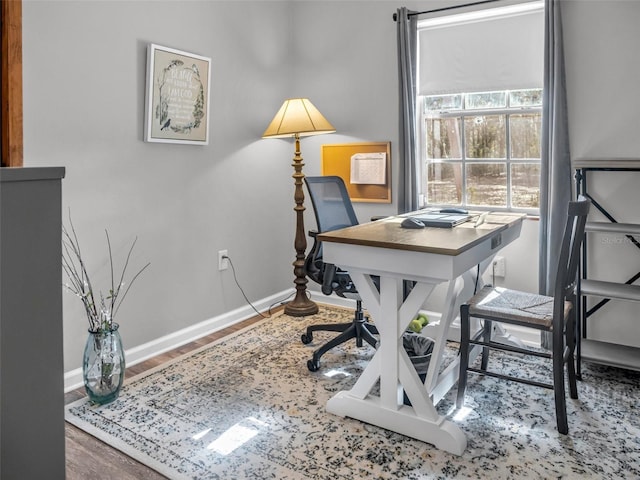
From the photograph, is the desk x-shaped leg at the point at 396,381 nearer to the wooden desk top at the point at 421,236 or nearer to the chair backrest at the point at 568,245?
the wooden desk top at the point at 421,236

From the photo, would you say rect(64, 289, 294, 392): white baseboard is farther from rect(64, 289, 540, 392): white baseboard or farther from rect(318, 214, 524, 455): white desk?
rect(318, 214, 524, 455): white desk

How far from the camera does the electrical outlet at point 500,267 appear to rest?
3172 millimetres

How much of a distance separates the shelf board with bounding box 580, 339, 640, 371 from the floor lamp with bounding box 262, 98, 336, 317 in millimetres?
1814

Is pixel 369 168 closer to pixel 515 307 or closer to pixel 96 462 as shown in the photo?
pixel 515 307

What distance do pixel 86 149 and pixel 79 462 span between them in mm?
1475

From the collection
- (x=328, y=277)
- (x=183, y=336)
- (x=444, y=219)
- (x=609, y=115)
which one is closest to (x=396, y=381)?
(x=328, y=277)

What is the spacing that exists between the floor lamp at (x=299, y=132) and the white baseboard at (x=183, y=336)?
0.24m

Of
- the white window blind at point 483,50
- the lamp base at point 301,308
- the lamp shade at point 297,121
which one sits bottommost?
the lamp base at point 301,308

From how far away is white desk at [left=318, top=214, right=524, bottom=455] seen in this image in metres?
1.92

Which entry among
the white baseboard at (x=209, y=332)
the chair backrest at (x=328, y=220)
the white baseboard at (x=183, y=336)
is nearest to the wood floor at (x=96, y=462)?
the white baseboard at (x=183, y=336)

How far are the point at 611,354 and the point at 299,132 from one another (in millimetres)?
2251

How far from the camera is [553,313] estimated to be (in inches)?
81.0

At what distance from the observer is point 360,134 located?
3.64 m

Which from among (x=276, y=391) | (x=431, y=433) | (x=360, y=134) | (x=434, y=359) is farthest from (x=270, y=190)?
(x=431, y=433)
